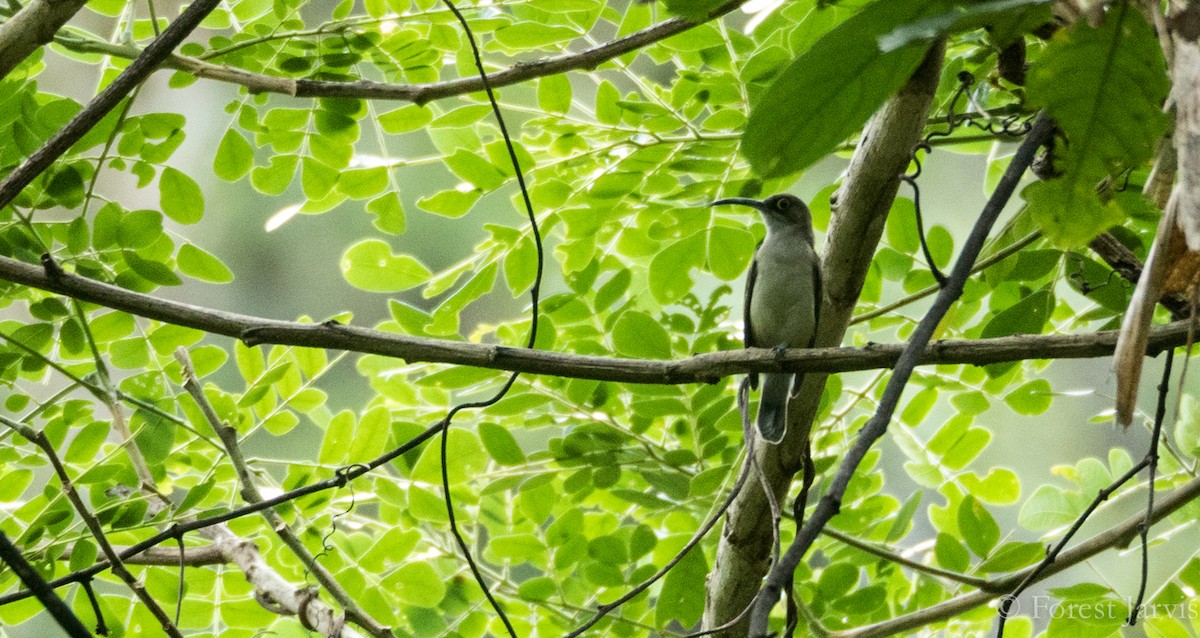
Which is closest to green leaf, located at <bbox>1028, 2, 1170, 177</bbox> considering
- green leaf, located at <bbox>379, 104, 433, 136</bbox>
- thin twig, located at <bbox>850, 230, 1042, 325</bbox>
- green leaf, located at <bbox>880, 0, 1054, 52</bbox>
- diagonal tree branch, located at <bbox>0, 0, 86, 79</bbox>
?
green leaf, located at <bbox>880, 0, 1054, 52</bbox>

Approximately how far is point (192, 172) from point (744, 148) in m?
4.00

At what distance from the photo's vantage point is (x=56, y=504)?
65.4 inches

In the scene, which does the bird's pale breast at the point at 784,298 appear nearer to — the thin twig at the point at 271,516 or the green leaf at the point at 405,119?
the green leaf at the point at 405,119

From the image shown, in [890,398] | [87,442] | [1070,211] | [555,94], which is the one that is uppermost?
[1070,211]

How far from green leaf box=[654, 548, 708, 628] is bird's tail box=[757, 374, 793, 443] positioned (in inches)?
11.2

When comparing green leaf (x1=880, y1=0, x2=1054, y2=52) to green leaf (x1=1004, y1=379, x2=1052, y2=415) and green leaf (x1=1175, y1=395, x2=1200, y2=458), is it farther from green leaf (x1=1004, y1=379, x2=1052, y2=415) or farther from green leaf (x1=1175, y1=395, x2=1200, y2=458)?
green leaf (x1=1175, y1=395, x2=1200, y2=458)

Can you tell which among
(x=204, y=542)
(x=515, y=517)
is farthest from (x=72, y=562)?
(x=515, y=517)

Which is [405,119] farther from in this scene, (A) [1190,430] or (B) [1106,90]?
(A) [1190,430]

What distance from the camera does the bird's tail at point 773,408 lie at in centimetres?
173

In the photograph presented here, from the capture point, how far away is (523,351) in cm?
120

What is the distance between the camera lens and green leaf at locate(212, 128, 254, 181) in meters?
1.84

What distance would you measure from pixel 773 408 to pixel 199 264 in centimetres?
119

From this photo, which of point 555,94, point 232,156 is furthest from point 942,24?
point 232,156

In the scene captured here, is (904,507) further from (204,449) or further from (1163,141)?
(204,449)
